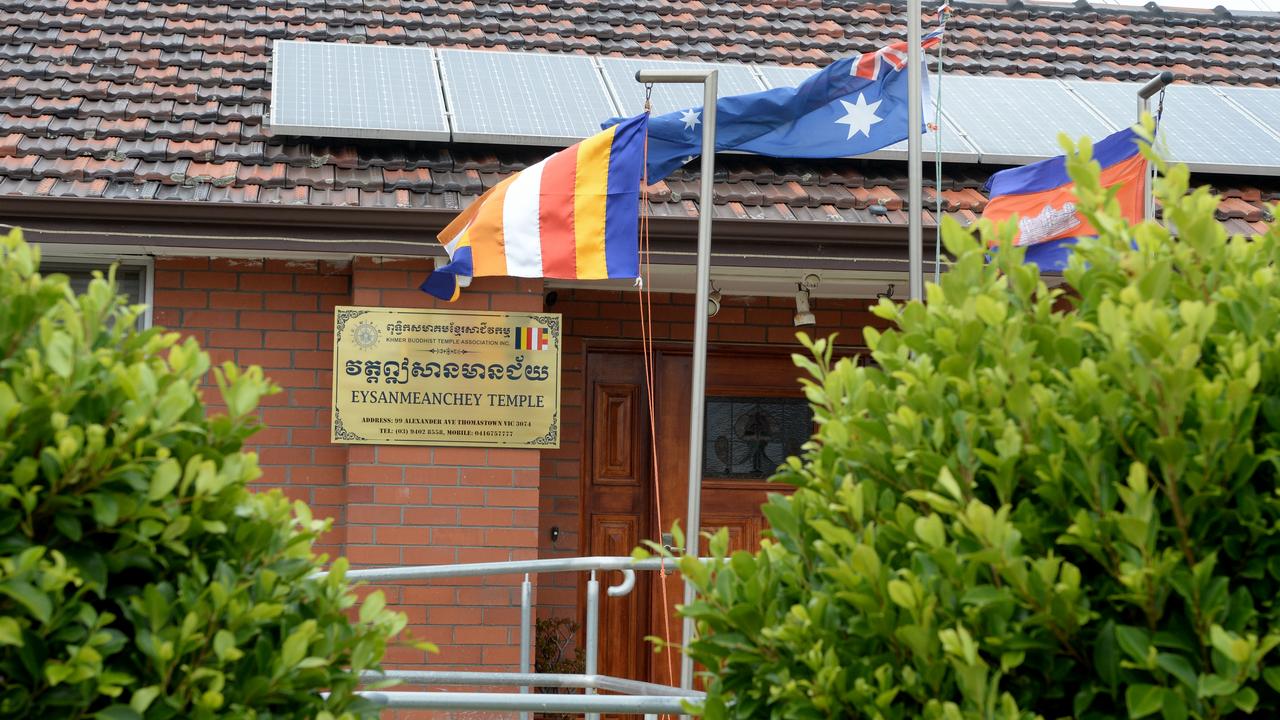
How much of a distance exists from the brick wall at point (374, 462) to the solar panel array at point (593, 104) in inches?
31.3

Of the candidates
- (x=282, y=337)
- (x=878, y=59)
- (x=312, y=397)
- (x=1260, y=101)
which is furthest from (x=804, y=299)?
(x=1260, y=101)

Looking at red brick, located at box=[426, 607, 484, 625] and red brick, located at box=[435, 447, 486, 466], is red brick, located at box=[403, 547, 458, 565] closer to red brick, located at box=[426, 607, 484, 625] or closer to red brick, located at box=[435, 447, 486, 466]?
red brick, located at box=[426, 607, 484, 625]

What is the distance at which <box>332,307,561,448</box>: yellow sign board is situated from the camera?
7133 mm

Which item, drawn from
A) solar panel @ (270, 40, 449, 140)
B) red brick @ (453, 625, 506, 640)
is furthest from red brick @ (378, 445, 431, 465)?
solar panel @ (270, 40, 449, 140)

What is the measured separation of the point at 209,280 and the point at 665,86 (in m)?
2.97

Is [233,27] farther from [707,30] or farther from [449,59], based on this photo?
[707,30]

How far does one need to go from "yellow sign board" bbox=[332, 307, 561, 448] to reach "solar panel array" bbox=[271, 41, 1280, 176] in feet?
3.27

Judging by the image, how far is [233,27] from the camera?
9.26 meters

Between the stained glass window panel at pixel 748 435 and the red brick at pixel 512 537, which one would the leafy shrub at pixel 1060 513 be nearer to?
the red brick at pixel 512 537

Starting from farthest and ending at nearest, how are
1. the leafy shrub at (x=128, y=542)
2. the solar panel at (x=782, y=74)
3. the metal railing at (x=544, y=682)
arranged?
1. the solar panel at (x=782, y=74)
2. the metal railing at (x=544, y=682)
3. the leafy shrub at (x=128, y=542)

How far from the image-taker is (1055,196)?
6.62 meters

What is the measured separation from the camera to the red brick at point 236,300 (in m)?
7.33

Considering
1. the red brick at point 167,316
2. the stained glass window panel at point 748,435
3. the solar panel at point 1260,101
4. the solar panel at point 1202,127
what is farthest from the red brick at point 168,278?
the solar panel at point 1260,101

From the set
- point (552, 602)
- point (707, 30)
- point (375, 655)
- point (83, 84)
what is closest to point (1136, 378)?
point (375, 655)
